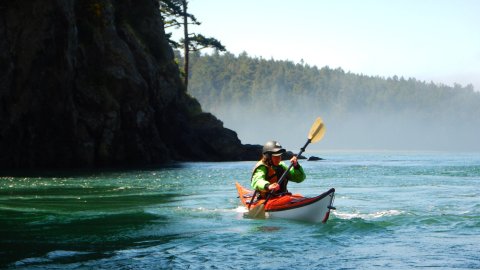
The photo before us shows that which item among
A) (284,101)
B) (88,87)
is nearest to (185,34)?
(88,87)

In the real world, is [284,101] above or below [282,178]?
above

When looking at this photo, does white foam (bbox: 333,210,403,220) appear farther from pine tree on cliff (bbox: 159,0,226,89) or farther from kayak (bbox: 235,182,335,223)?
pine tree on cliff (bbox: 159,0,226,89)

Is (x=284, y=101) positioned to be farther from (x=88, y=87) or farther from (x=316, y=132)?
(x=316, y=132)

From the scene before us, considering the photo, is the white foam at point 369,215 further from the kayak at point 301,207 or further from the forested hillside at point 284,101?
the forested hillside at point 284,101

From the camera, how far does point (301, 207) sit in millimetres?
12234

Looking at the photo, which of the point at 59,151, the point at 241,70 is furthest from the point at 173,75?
the point at 241,70

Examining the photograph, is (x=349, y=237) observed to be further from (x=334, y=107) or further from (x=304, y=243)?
(x=334, y=107)

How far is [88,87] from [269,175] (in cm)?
2250

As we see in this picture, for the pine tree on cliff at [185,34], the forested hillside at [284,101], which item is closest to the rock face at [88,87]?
the pine tree on cliff at [185,34]

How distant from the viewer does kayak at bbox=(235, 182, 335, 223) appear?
1206 centimetres

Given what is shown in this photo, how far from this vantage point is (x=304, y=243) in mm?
10508

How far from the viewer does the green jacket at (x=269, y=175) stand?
1280 cm

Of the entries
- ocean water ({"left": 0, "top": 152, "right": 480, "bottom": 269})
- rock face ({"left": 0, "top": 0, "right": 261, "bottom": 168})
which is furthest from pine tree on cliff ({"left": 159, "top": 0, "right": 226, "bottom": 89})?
ocean water ({"left": 0, "top": 152, "right": 480, "bottom": 269})

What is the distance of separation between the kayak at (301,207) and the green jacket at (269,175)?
36 centimetres
